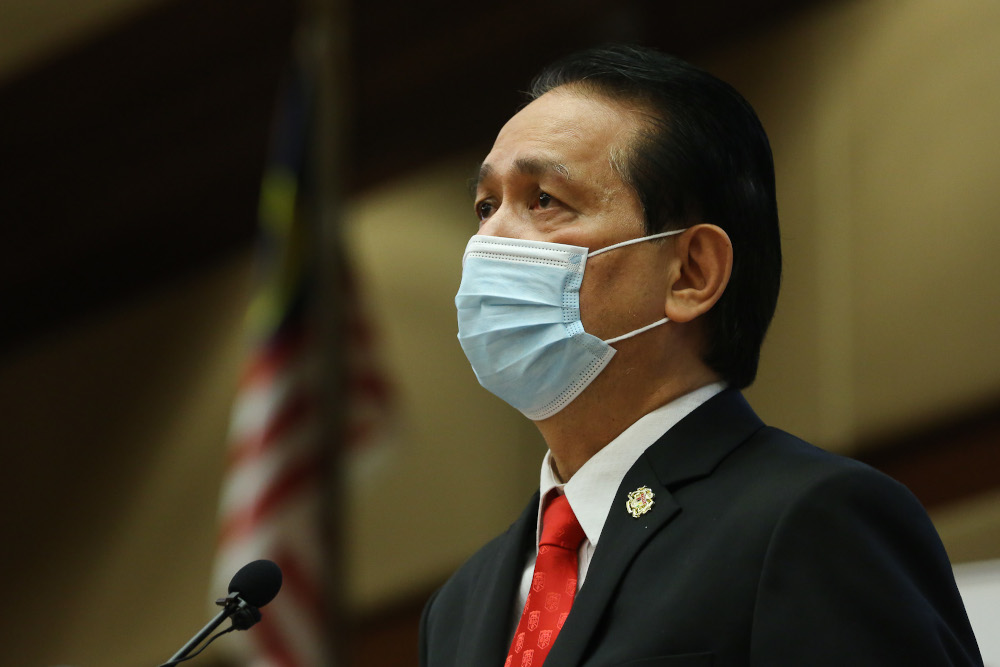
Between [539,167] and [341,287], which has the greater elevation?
[539,167]

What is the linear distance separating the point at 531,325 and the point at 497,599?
1.36 feet

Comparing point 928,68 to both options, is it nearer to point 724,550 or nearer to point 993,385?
point 993,385

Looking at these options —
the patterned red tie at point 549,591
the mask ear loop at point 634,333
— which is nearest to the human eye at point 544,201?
the mask ear loop at point 634,333

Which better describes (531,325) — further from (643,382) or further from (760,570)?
(760,570)

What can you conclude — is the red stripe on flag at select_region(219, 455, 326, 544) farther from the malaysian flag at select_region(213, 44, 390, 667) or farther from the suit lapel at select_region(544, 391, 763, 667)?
the suit lapel at select_region(544, 391, 763, 667)

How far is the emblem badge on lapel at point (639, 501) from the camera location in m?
1.63

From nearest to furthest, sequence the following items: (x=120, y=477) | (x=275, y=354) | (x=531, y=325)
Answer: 1. (x=531, y=325)
2. (x=275, y=354)
3. (x=120, y=477)

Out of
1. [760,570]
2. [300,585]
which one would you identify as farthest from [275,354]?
[760,570]

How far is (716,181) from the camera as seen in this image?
186 cm

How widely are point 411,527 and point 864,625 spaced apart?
4834mm

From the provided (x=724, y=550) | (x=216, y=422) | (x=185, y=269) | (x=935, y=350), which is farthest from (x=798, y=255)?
(x=185, y=269)

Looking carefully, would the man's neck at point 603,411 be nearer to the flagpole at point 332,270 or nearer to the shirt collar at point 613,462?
the shirt collar at point 613,462

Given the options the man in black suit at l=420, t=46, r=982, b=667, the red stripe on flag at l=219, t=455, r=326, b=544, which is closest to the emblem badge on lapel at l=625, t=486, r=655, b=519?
the man in black suit at l=420, t=46, r=982, b=667

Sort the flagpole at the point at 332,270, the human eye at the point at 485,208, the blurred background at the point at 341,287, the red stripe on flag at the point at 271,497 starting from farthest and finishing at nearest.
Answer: the flagpole at the point at 332,270, the red stripe on flag at the point at 271,497, the blurred background at the point at 341,287, the human eye at the point at 485,208
